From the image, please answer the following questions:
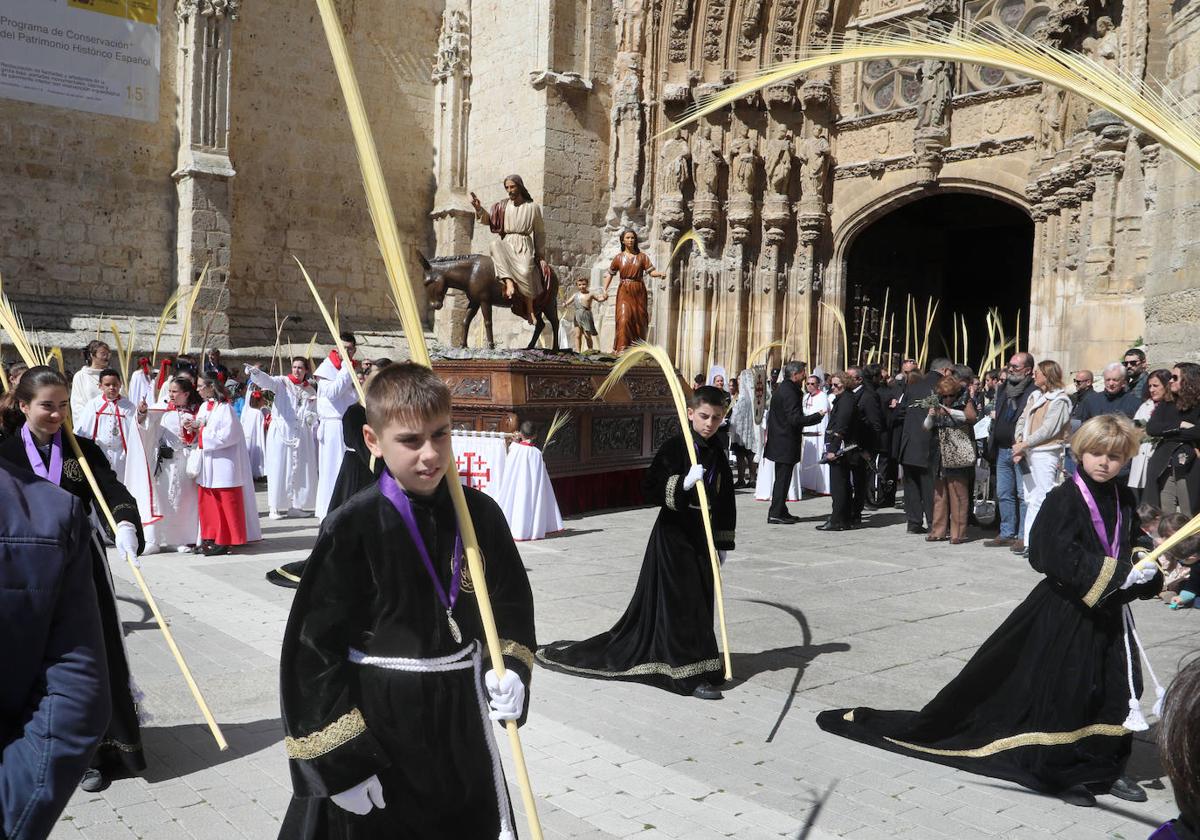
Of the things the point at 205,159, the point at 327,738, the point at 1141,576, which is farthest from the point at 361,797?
the point at 205,159

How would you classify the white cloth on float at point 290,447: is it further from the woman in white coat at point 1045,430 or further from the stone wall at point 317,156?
the stone wall at point 317,156

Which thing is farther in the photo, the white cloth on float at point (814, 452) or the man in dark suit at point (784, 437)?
the white cloth on float at point (814, 452)

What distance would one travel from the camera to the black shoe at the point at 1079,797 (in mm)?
4094

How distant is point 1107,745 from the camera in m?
4.18

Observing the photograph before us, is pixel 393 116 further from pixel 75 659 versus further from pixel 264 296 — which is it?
pixel 75 659

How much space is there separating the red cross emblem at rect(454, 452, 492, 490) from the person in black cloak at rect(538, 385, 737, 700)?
212 inches

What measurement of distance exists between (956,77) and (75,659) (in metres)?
18.0

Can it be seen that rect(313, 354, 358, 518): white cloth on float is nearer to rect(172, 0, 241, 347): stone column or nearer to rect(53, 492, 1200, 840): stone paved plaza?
rect(53, 492, 1200, 840): stone paved plaza

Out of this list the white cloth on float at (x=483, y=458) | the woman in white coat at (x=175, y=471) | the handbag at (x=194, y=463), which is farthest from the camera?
the white cloth on float at (x=483, y=458)

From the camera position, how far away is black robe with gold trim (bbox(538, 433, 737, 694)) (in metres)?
5.53

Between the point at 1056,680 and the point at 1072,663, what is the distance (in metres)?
0.10

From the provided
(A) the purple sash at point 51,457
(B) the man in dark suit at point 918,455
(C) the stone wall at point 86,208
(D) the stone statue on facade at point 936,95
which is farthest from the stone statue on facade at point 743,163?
(A) the purple sash at point 51,457

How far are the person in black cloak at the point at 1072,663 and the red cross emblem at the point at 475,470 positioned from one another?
23.4 feet

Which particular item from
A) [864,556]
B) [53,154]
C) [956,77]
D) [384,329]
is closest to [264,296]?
[384,329]
